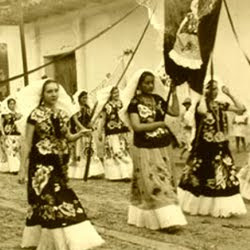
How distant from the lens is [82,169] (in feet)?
36.3

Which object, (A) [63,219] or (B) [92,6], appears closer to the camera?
(A) [63,219]

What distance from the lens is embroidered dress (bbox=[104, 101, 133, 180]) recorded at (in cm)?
1030

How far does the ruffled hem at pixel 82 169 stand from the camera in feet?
35.9

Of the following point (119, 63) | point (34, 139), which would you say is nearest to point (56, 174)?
point (34, 139)

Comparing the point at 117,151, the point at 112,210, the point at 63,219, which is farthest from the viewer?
the point at 117,151

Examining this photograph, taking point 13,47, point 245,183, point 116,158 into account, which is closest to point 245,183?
point 245,183

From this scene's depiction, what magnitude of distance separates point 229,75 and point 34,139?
7.84 meters

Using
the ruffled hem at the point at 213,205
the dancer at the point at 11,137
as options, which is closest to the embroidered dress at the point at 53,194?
the ruffled hem at the point at 213,205

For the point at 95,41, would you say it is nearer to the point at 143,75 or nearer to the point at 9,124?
the point at 9,124

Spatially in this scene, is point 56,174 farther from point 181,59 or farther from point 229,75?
point 229,75

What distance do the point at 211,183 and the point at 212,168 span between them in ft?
0.56

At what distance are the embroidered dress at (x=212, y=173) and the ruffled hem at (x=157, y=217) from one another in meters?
0.80

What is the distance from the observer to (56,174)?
553 cm

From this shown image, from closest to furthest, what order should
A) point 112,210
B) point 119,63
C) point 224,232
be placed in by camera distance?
point 224,232, point 112,210, point 119,63
